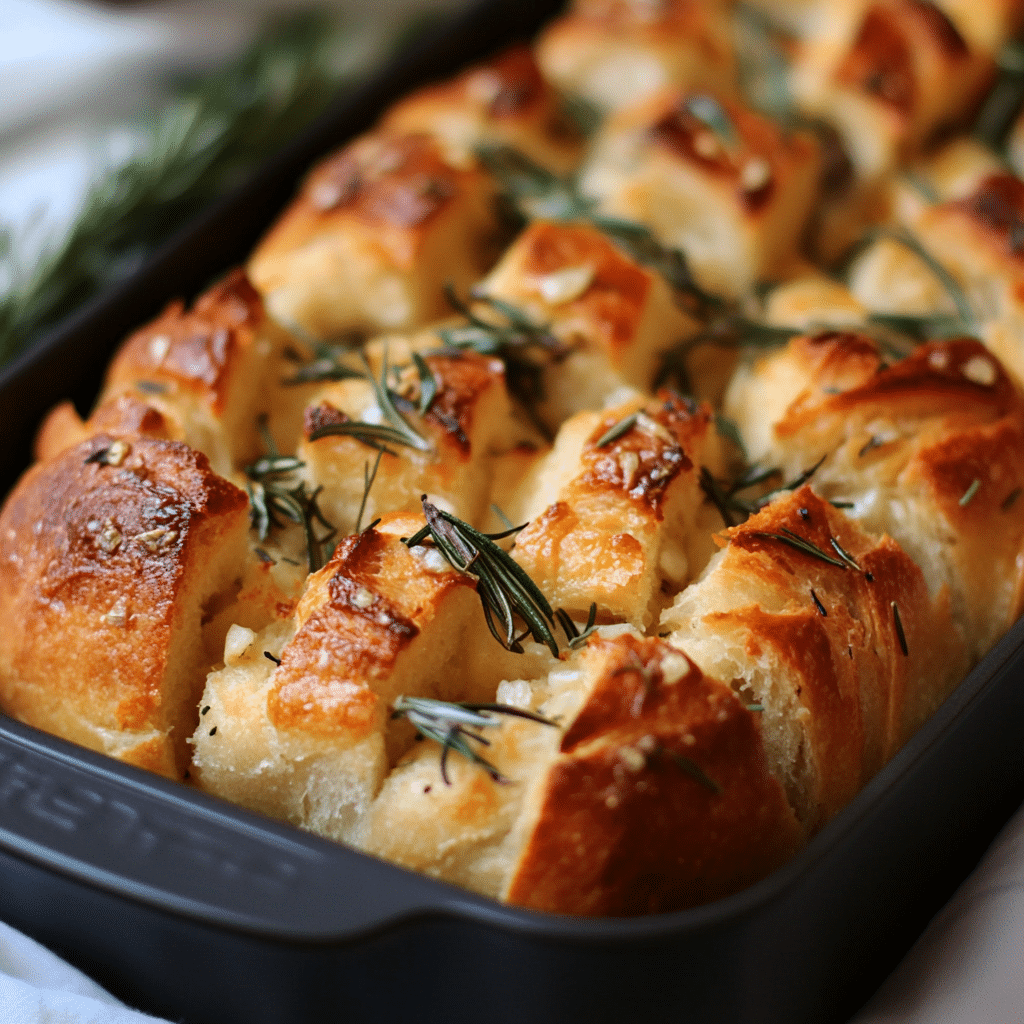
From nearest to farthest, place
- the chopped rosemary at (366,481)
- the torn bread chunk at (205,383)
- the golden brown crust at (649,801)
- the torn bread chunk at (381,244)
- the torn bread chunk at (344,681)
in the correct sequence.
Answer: the golden brown crust at (649,801) < the torn bread chunk at (344,681) < the chopped rosemary at (366,481) < the torn bread chunk at (205,383) < the torn bread chunk at (381,244)

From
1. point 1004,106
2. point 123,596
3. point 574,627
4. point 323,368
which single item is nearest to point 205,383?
point 323,368

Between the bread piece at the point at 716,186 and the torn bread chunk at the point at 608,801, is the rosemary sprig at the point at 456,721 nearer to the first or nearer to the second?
the torn bread chunk at the point at 608,801

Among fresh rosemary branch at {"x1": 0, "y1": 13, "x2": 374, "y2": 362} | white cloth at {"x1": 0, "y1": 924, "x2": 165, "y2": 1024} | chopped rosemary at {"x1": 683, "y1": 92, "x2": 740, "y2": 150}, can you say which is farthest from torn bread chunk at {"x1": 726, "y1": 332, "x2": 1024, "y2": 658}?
fresh rosemary branch at {"x1": 0, "y1": 13, "x2": 374, "y2": 362}

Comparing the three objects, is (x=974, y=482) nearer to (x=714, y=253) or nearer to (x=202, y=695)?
(x=714, y=253)

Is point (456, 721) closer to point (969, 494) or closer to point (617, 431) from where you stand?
point (617, 431)

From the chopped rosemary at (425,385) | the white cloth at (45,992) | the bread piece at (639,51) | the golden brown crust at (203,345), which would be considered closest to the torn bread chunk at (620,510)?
the chopped rosemary at (425,385)

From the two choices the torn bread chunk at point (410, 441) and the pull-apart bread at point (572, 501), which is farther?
the torn bread chunk at point (410, 441)

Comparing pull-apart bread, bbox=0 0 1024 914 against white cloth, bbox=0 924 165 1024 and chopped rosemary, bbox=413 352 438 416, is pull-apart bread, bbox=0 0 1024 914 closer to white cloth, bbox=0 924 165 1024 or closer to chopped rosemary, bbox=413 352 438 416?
chopped rosemary, bbox=413 352 438 416

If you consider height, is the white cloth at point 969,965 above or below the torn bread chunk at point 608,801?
below
